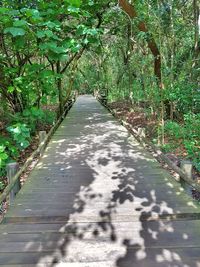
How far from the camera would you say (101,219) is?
3996mm

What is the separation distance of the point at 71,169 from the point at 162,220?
268 centimetres

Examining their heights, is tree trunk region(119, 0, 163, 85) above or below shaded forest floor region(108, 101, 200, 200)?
above

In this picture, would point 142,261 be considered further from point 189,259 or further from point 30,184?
point 30,184

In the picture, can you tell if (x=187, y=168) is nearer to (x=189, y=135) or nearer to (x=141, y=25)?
(x=189, y=135)

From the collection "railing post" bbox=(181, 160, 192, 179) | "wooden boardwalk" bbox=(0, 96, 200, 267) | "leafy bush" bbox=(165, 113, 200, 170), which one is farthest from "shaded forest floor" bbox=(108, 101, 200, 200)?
"wooden boardwalk" bbox=(0, 96, 200, 267)

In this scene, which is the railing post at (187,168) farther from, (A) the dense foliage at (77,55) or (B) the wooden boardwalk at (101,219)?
(A) the dense foliage at (77,55)

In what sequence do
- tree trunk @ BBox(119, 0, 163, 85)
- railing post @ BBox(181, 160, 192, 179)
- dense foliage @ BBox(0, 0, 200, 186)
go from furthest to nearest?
1. tree trunk @ BBox(119, 0, 163, 85)
2. dense foliage @ BBox(0, 0, 200, 186)
3. railing post @ BBox(181, 160, 192, 179)

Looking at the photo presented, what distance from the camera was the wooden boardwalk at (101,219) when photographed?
3178mm

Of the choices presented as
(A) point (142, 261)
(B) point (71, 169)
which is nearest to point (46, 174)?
(B) point (71, 169)

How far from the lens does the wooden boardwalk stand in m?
3.18

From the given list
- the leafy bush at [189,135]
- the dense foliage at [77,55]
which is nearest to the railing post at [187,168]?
the leafy bush at [189,135]

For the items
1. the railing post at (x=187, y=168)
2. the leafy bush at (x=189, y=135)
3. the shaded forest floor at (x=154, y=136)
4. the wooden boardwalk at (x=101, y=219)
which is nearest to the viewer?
the wooden boardwalk at (x=101, y=219)

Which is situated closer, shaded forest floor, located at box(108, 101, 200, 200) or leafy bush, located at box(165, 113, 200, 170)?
shaded forest floor, located at box(108, 101, 200, 200)

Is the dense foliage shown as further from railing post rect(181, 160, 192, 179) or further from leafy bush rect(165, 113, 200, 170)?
railing post rect(181, 160, 192, 179)
